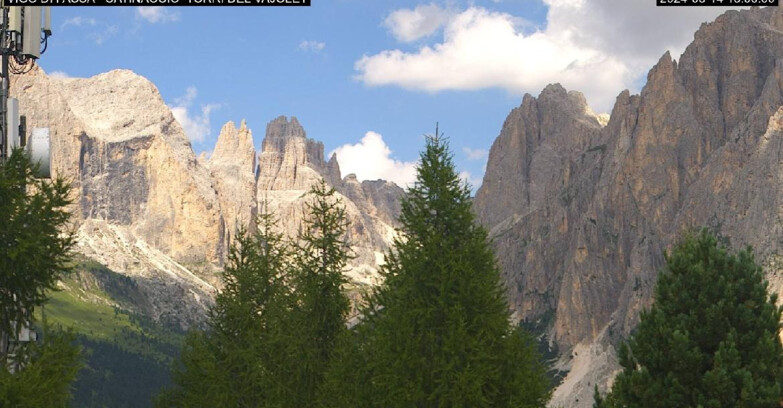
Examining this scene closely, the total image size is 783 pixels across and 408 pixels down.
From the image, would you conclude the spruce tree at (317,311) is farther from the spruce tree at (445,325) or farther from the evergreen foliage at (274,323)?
the spruce tree at (445,325)

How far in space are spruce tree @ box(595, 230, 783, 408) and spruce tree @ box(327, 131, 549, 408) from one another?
137 inches

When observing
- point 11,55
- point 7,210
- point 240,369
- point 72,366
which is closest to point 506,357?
point 72,366

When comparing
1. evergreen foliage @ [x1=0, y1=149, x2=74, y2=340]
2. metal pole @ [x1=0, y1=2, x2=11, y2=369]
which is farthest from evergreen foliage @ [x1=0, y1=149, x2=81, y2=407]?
metal pole @ [x1=0, y1=2, x2=11, y2=369]

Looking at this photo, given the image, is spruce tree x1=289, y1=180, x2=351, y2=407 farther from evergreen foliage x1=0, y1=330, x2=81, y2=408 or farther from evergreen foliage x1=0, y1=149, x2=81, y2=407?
evergreen foliage x1=0, y1=149, x2=81, y2=407

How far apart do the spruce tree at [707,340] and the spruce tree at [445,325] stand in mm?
3488

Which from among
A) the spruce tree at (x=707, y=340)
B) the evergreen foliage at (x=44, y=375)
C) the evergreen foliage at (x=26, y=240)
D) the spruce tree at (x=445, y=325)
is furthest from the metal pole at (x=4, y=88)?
the spruce tree at (x=707, y=340)

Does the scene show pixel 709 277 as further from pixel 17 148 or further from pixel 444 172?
pixel 17 148

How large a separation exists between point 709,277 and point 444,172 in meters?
8.91

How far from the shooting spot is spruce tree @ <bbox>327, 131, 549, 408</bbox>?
89.0 ft

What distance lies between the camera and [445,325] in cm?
2770

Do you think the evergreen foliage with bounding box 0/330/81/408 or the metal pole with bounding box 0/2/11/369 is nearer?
the evergreen foliage with bounding box 0/330/81/408

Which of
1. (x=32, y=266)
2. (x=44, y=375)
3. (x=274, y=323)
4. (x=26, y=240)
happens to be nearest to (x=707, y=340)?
(x=44, y=375)

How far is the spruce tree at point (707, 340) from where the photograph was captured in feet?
78.8

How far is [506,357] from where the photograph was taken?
91.0 feet
